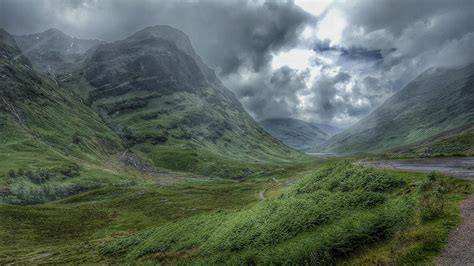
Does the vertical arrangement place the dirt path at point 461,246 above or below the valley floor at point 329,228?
below

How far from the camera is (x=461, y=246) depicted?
68.7ft

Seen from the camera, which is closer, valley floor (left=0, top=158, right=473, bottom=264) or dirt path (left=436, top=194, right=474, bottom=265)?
dirt path (left=436, top=194, right=474, bottom=265)

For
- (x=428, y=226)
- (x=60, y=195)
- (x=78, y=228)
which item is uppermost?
(x=60, y=195)

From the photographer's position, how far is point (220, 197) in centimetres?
13288

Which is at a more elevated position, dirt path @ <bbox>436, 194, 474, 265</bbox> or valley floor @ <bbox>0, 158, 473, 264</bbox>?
valley floor @ <bbox>0, 158, 473, 264</bbox>

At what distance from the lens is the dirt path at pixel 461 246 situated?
19.6 meters

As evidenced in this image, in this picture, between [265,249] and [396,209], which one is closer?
[396,209]

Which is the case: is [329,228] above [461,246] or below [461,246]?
above

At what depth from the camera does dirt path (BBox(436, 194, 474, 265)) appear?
64.4 feet

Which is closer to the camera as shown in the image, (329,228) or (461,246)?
(461,246)

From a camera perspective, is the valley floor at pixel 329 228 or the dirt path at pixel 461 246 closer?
the dirt path at pixel 461 246

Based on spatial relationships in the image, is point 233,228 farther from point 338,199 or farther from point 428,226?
point 428,226

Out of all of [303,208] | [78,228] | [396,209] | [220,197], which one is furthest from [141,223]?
[396,209]

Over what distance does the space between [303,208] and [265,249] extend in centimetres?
679
